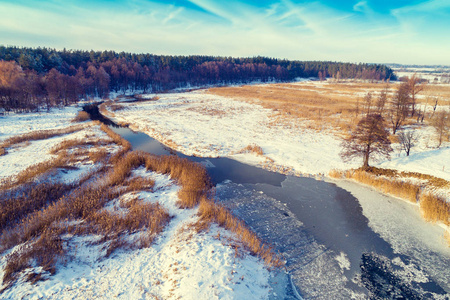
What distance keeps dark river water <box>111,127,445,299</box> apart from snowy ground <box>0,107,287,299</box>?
2081 millimetres

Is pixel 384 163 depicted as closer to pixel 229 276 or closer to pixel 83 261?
pixel 229 276

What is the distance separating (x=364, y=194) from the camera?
1449 cm

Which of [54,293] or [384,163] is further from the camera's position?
[384,163]

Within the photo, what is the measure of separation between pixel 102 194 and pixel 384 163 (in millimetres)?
21084

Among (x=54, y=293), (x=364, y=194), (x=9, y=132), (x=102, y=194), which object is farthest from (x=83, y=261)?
(x=9, y=132)

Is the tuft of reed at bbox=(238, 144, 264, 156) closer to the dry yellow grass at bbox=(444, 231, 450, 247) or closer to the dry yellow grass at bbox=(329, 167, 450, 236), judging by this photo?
the dry yellow grass at bbox=(329, 167, 450, 236)

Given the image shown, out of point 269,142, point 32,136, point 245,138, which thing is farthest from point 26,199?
point 269,142

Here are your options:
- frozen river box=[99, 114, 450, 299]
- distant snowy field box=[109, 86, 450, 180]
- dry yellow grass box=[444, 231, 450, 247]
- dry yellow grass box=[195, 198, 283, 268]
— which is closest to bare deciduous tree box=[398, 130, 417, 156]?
distant snowy field box=[109, 86, 450, 180]

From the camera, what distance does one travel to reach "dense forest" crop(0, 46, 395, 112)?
44406 mm

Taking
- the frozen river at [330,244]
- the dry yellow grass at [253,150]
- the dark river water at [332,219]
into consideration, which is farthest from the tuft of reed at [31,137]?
the dry yellow grass at [253,150]

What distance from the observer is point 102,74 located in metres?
67.8

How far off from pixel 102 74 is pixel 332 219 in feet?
249

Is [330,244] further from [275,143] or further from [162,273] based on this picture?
[275,143]

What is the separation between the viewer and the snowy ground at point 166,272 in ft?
22.6
